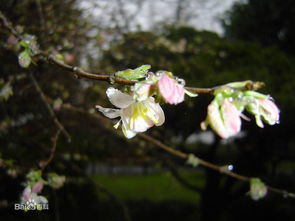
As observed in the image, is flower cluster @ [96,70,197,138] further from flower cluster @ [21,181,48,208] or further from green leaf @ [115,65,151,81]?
flower cluster @ [21,181,48,208]

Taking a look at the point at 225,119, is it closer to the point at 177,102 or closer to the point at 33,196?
the point at 177,102

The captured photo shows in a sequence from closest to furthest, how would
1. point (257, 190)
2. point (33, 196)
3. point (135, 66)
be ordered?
point (33, 196), point (257, 190), point (135, 66)

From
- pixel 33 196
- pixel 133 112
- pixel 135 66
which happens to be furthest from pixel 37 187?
pixel 135 66

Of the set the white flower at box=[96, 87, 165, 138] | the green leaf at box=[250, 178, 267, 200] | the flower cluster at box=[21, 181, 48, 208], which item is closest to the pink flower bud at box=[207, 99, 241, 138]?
the white flower at box=[96, 87, 165, 138]

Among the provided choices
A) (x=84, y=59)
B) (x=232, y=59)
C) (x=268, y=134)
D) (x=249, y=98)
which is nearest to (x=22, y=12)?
(x=84, y=59)

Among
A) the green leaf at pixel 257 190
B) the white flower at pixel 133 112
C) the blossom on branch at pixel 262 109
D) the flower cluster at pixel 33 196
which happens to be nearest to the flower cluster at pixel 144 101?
the white flower at pixel 133 112

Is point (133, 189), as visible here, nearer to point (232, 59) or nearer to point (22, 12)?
point (232, 59)
